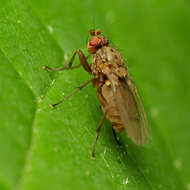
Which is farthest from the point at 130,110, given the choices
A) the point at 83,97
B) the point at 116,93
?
the point at 83,97

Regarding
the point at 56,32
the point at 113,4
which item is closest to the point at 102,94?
the point at 56,32

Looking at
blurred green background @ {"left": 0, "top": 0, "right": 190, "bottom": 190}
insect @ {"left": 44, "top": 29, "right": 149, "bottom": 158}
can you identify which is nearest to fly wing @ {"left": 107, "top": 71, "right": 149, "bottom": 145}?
insect @ {"left": 44, "top": 29, "right": 149, "bottom": 158}

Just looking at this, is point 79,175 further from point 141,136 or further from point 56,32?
point 56,32

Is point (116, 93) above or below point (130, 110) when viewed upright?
above

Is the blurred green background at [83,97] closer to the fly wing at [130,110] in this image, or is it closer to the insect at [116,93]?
the insect at [116,93]

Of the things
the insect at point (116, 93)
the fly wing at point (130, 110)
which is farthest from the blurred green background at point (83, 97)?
the fly wing at point (130, 110)

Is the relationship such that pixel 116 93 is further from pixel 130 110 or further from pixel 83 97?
pixel 83 97

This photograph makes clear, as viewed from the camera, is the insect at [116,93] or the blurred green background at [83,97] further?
the insect at [116,93]
